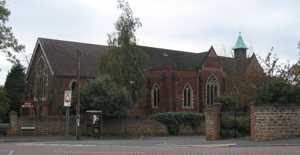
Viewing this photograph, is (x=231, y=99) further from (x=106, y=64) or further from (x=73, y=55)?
(x=73, y=55)

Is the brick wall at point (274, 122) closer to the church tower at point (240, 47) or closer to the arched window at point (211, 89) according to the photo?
the arched window at point (211, 89)

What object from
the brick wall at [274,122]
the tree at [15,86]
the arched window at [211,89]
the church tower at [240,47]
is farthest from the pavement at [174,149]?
the church tower at [240,47]

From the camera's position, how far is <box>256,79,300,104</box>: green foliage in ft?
84.0

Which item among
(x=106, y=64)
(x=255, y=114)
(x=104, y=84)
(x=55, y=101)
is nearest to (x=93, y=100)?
(x=104, y=84)

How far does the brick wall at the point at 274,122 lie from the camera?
24703 mm

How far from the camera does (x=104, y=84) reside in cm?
4228

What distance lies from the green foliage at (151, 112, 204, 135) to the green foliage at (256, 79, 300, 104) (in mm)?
16548

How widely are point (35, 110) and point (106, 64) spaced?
9494mm

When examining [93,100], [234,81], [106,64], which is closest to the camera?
[93,100]

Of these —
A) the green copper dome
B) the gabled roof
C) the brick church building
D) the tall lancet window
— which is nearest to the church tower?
the green copper dome

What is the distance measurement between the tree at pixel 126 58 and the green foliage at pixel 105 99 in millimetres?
8293

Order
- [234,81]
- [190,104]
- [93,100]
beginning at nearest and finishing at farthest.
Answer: [93,100]
[234,81]
[190,104]

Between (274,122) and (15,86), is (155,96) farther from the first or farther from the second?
(274,122)

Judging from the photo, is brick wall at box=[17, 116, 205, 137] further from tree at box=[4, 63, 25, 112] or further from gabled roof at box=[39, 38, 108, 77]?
tree at box=[4, 63, 25, 112]
